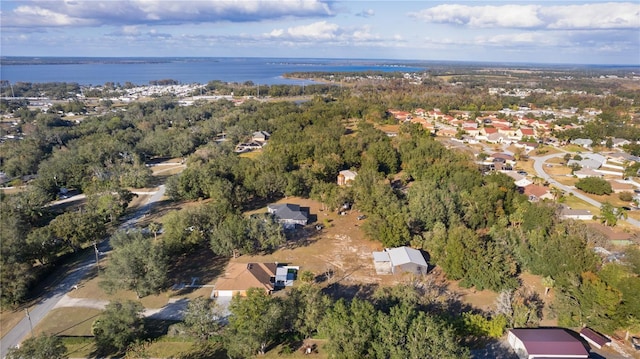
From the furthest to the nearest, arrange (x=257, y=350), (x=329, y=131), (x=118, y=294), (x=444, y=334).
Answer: (x=329, y=131) < (x=118, y=294) < (x=257, y=350) < (x=444, y=334)

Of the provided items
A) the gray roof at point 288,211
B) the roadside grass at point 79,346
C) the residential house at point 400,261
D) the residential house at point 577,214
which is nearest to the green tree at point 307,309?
the residential house at point 400,261

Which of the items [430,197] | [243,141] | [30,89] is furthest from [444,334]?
[30,89]

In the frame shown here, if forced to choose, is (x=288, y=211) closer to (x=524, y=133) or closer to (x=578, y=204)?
(x=578, y=204)

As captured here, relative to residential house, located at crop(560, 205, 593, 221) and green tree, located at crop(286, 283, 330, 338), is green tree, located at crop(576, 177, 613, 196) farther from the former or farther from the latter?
green tree, located at crop(286, 283, 330, 338)

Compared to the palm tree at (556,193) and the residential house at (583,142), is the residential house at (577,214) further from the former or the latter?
the residential house at (583,142)

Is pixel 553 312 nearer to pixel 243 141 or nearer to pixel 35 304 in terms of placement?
pixel 35 304
